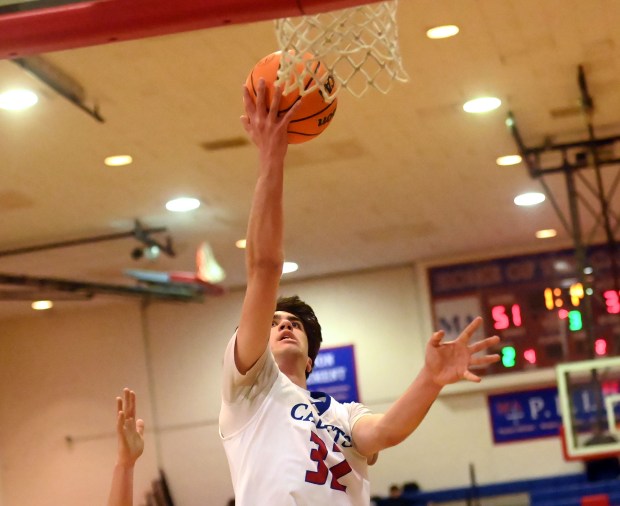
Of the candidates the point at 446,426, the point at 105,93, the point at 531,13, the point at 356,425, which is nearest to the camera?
the point at 356,425

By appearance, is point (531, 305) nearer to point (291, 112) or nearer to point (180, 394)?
point (180, 394)

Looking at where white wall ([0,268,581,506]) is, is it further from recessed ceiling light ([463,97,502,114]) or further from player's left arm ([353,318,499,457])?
player's left arm ([353,318,499,457])

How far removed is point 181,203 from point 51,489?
6.47 metres

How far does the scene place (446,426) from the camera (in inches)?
542

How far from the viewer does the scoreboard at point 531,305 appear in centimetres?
1282

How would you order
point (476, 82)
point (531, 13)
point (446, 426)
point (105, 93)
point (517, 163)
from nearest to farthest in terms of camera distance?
point (531, 13), point (105, 93), point (476, 82), point (517, 163), point (446, 426)

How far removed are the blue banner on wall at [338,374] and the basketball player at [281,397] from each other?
10.3 meters

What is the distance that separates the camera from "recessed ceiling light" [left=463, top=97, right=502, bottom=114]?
7438 mm

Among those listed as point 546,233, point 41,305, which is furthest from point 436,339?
point 41,305

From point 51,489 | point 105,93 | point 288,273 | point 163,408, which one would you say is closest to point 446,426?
point 288,273

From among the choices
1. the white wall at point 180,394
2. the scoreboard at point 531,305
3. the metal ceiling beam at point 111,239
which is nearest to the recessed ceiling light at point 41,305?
the white wall at point 180,394

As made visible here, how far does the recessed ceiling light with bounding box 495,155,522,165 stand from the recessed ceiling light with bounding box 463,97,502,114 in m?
1.46

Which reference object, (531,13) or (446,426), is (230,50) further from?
(446,426)

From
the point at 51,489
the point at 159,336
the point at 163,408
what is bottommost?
the point at 51,489
